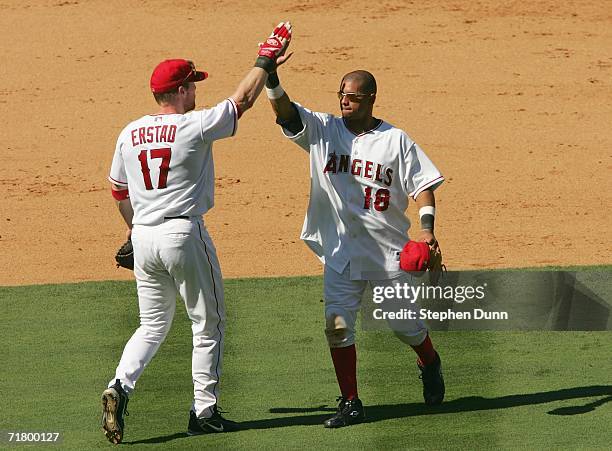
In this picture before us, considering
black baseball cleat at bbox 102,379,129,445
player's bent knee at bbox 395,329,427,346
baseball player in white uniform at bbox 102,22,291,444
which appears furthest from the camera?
player's bent knee at bbox 395,329,427,346

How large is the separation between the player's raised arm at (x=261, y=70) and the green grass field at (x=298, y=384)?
1.62 meters

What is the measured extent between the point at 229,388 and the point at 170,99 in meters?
1.76

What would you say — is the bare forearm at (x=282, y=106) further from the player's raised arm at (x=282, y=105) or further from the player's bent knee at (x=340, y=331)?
the player's bent knee at (x=340, y=331)

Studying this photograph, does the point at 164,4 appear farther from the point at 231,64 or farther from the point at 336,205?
the point at 336,205

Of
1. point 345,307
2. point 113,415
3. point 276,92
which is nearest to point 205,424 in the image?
point 113,415

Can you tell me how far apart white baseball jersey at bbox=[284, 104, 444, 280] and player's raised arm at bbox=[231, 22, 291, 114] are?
0.36 m

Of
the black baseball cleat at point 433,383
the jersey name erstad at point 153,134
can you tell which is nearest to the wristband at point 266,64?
the jersey name erstad at point 153,134

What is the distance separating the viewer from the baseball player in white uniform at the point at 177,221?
6.37 metres

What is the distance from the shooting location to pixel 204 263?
644cm

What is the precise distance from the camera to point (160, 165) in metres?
6.39

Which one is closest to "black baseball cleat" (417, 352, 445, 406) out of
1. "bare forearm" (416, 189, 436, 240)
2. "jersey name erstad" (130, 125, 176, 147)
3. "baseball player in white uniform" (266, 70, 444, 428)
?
"baseball player in white uniform" (266, 70, 444, 428)

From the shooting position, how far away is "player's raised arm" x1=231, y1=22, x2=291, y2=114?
646 cm

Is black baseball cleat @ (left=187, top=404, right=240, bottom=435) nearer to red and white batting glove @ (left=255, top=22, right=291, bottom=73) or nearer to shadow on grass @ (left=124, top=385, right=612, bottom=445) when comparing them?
shadow on grass @ (left=124, top=385, right=612, bottom=445)

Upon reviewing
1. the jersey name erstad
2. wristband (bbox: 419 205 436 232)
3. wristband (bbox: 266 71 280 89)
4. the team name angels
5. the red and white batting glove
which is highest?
the red and white batting glove
